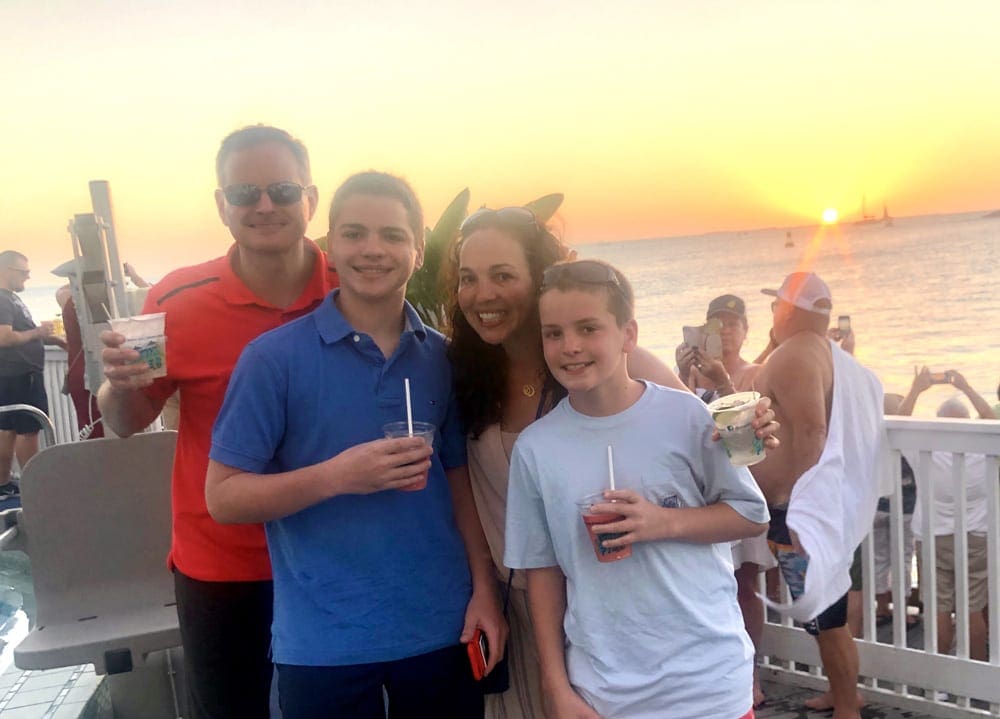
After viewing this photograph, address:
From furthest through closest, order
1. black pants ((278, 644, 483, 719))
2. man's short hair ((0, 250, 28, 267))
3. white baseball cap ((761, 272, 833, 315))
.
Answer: man's short hair ((0, 250, 28, 267)), white baseball cap ((761, 272, 833, 315)), black pants ((278, 644, 483, 719))

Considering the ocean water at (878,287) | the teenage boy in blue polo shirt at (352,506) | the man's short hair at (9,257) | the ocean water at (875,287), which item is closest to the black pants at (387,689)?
the teenage boy in blue polo shirt at (352,506)

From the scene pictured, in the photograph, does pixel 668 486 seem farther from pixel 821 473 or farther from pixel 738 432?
pixel 821 473

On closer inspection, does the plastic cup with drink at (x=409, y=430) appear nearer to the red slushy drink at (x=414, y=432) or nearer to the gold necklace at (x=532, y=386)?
the red slushy drink at (x=414, y=432)

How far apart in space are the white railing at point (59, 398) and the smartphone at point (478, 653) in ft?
24.7

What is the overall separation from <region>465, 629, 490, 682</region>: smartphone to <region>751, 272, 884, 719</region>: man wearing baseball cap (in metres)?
1.82

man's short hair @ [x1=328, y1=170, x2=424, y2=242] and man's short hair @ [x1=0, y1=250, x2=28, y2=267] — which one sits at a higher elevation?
man's short hair @ [x1=0, y1=250, x2=28, y2=267]

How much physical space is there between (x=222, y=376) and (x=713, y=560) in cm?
133

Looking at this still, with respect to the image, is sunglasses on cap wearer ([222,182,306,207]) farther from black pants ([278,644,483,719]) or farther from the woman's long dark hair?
black pants ([278,644,483,719])

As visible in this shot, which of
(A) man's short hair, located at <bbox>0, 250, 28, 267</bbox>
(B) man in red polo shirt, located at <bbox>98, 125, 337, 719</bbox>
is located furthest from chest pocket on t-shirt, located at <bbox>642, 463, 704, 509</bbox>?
(A) man's short hair, located at <bbox>0, 250, 28, 267</bbox>

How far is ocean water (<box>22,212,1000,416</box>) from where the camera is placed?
2288cm

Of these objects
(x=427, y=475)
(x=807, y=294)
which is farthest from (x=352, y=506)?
(x=807, y=294)

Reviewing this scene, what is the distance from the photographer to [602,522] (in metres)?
1.54

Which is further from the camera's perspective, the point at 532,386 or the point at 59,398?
the point at 59,398

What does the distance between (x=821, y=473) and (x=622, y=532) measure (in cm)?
195
